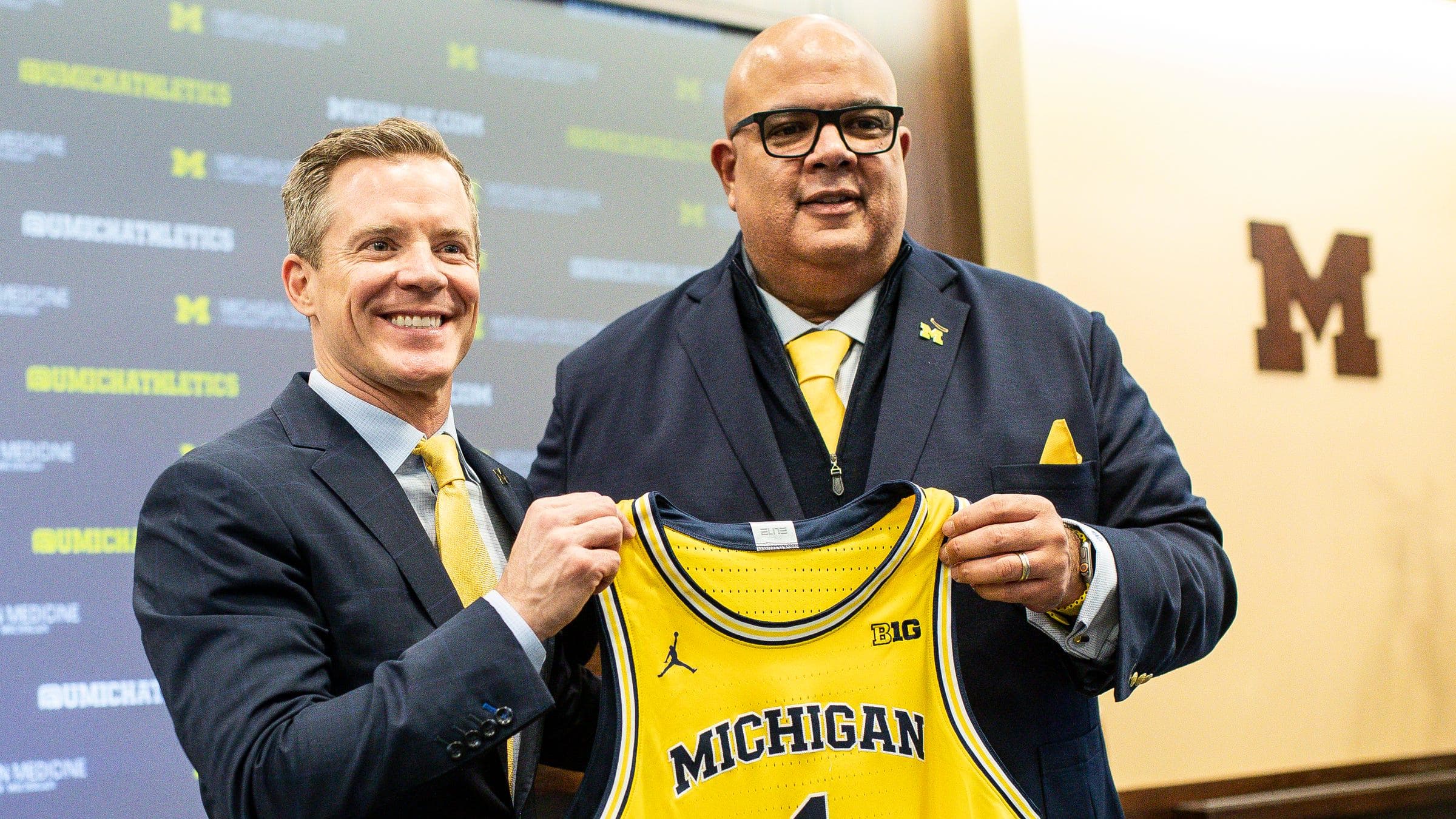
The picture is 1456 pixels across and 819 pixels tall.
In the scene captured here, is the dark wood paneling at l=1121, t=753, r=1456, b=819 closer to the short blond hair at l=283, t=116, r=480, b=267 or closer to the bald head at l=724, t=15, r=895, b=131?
the bald head at l=724, t=15, r=895, b=131

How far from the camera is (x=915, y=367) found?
1837 mm

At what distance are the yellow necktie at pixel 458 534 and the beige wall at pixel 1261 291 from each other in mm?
2643

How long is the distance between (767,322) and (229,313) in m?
1.76

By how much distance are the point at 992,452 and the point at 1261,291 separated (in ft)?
9.63

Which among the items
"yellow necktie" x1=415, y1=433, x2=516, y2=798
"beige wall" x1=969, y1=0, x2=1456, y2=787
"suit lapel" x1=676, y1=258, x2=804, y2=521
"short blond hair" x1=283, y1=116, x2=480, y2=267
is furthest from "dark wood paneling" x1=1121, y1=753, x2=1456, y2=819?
"short blond hair" x1=283, y1=116, x2=480, y2=267

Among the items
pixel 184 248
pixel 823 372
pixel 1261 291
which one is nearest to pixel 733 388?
pixel 823 372

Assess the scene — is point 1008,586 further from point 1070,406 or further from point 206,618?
point 206,618

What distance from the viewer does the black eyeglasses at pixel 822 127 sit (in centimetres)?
190

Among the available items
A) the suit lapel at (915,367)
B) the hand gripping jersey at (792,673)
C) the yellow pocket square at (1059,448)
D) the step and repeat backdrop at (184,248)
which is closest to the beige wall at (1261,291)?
the step and repeat backdrop at (184,248)

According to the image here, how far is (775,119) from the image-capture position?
193 centimetres

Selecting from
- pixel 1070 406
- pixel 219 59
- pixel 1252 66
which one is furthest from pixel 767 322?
pixel 1252 66

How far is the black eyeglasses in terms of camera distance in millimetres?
1900

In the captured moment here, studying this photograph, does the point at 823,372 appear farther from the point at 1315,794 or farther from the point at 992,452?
the point at 1315,794

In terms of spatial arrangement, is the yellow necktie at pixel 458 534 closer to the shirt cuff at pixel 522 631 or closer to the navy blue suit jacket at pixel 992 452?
the shirt cuff at pixel 522 631
